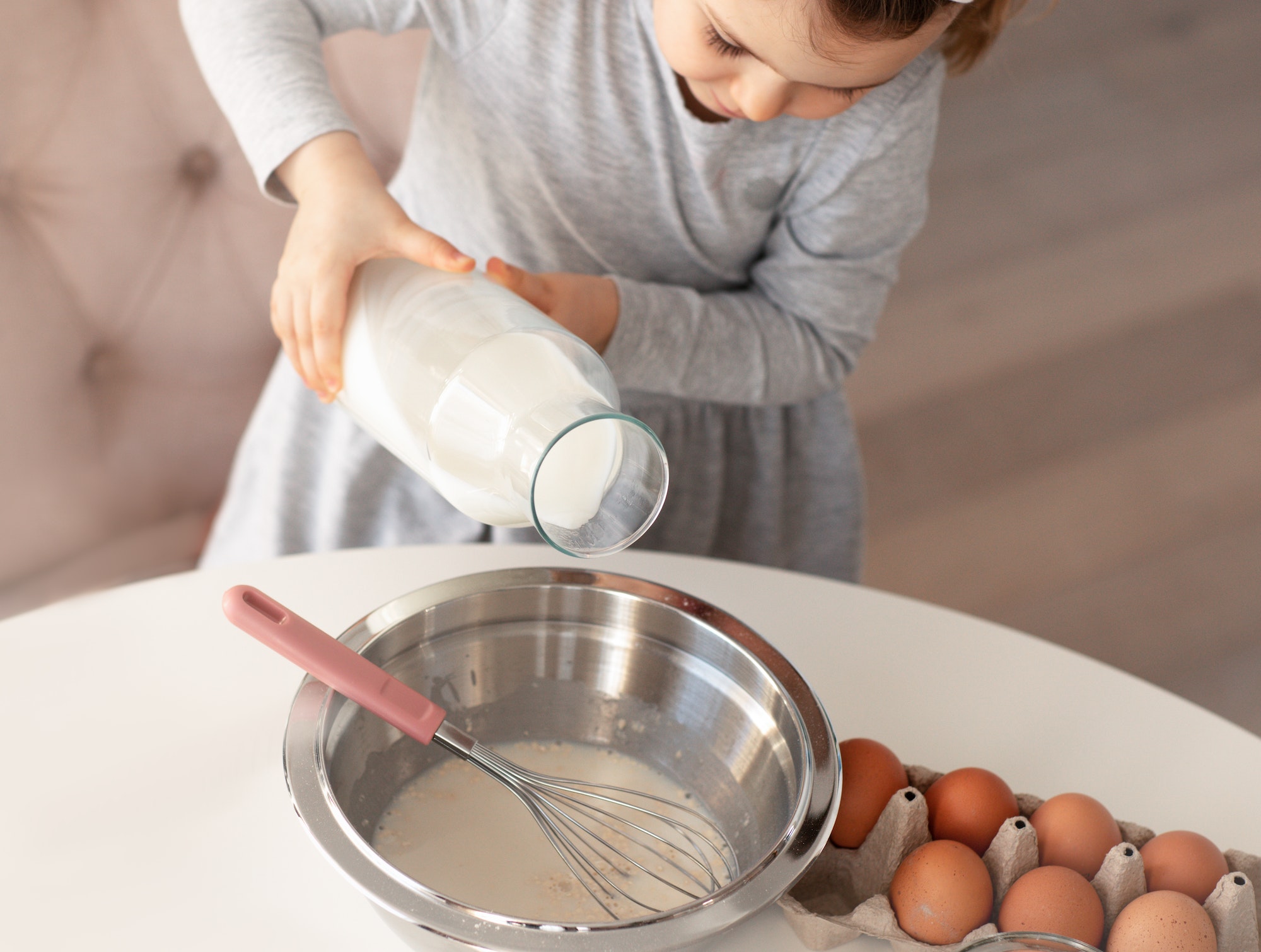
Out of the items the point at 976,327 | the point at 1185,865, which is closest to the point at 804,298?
the point at 1185,865

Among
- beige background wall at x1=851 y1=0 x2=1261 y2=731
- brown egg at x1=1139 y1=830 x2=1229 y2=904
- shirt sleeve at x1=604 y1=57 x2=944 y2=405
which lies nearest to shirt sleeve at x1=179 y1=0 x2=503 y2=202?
shirt sleeve at x1=604 y1=57 x2=944 y2=405

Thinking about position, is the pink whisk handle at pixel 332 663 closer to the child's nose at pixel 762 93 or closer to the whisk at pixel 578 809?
the whisk at pixel 578 809

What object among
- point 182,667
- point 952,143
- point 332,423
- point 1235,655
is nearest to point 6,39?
point 332,423

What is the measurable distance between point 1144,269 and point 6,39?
193 cm

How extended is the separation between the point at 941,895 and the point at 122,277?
910 mm

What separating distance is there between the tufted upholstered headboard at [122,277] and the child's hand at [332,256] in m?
0.43

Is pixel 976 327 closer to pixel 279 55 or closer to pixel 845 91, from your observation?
pixel 845 91

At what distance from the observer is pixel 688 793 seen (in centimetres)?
69

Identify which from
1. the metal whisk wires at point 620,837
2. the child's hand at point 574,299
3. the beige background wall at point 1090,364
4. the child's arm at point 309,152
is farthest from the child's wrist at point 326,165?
the beige background wall at point 1090,364

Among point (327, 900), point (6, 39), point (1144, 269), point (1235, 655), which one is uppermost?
point (6, 39)

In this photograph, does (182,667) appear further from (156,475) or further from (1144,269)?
(1144,269)

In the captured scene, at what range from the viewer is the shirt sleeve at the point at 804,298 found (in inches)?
35.9

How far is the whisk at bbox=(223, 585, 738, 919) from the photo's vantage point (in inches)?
23.4

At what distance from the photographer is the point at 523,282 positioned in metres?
0.75
